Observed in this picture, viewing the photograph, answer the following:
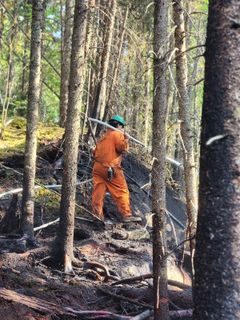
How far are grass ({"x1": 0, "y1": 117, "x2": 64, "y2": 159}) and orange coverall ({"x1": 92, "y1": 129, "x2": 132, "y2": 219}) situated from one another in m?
3.07

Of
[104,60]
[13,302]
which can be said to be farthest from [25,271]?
[104,60]

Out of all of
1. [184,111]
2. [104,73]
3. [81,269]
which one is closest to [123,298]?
[81,269]

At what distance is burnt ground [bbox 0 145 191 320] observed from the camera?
6.43 meters

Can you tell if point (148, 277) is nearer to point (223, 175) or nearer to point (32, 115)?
point (32, 115)

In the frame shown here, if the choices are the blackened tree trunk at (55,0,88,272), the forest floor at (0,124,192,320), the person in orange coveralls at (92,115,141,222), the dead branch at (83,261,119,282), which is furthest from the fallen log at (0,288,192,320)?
the person in orange coveralls at (92,115,141,222)

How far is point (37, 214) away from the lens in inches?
429

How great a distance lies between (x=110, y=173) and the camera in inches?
439

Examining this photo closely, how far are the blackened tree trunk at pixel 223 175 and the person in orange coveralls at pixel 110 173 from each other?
286 inches

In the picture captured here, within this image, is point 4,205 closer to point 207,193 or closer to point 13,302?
point 13,302

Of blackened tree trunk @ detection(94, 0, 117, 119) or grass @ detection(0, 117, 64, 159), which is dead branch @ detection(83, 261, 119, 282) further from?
blackened tree trunk @ detection(94, 0, 117, 119)

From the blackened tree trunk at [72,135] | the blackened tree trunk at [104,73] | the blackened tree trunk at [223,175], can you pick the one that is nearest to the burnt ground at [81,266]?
the blackened tree trunk at [72,135]

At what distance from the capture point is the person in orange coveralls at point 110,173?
1111 cm

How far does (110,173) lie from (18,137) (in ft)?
17.3

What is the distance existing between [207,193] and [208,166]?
0.64ft
